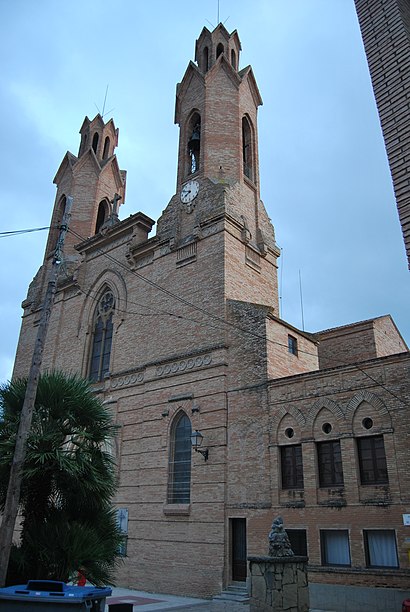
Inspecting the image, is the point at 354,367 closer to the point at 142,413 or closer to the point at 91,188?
the point at 142,413

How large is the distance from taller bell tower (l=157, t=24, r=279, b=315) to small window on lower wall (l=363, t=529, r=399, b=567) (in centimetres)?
905

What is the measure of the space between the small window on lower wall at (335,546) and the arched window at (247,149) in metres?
15.4

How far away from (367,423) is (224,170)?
42.2ft

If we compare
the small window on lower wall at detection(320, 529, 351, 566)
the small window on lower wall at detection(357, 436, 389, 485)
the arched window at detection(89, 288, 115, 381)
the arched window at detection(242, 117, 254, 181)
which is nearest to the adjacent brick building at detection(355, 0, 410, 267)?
the small window on lower wall at detection(357, 436, 389, 485)

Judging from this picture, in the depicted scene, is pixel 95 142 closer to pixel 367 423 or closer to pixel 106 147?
pixel 106 147

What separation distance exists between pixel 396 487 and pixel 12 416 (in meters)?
8.93

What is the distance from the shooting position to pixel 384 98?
7250 mm

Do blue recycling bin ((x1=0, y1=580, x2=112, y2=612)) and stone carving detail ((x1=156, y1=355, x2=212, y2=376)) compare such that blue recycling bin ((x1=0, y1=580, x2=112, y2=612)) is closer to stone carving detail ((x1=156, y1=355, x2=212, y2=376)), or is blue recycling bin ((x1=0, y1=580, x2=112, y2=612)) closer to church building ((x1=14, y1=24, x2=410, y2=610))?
church building ((x1=14, y1=24, x2=410, y2=610))

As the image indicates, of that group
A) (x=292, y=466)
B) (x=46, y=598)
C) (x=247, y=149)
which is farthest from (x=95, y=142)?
(x=46, y=598)

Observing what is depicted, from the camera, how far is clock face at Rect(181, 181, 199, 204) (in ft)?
70.4

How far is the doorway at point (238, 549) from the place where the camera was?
1437 centimetres

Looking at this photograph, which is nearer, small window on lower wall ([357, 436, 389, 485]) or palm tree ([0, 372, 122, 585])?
palm tree ([0, 372, 122, 585])

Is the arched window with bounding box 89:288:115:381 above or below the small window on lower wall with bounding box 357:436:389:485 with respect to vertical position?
above

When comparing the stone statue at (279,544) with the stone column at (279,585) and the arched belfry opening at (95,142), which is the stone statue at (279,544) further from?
the arched belfry opening at (95,142)
